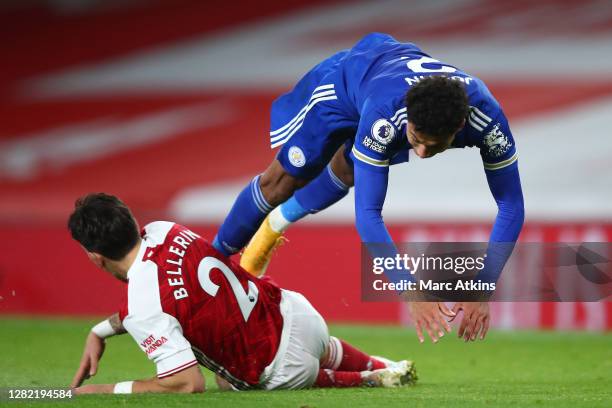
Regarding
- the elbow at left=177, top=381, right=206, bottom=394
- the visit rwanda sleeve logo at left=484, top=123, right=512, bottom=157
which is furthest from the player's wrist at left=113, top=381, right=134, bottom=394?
the visit rwanda sleeve logo at left=484, top=123, right=512, bottom=157

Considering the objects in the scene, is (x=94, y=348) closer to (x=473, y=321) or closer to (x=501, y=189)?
(x=473, y=321)

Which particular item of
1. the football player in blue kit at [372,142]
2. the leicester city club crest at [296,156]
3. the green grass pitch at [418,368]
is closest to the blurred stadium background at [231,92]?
the green grass pitch at [418,368]

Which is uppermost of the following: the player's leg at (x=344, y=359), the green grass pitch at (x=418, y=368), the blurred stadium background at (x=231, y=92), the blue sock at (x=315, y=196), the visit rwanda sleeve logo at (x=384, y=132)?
the blurred stadium background at (x=231, y=92)

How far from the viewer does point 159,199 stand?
40.0 feet

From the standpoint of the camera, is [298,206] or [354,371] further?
[298,206]

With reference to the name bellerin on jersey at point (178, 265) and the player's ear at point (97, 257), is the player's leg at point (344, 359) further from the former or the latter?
the player's ear at point (97, 257)

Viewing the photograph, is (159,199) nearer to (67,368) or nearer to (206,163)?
(206,163)

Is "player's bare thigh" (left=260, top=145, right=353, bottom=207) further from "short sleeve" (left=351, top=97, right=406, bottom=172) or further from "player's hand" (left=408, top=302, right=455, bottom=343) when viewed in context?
"player's hand" (left=408, top=302, right=455, bottom=343)

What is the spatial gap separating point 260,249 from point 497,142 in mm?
1622

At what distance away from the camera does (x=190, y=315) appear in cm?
420

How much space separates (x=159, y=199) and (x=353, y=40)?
3.69 meters

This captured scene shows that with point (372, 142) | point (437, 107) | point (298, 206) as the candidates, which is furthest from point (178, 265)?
point (298, 206)

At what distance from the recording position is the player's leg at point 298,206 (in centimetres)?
567

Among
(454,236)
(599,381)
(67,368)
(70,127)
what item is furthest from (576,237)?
(70,127)
